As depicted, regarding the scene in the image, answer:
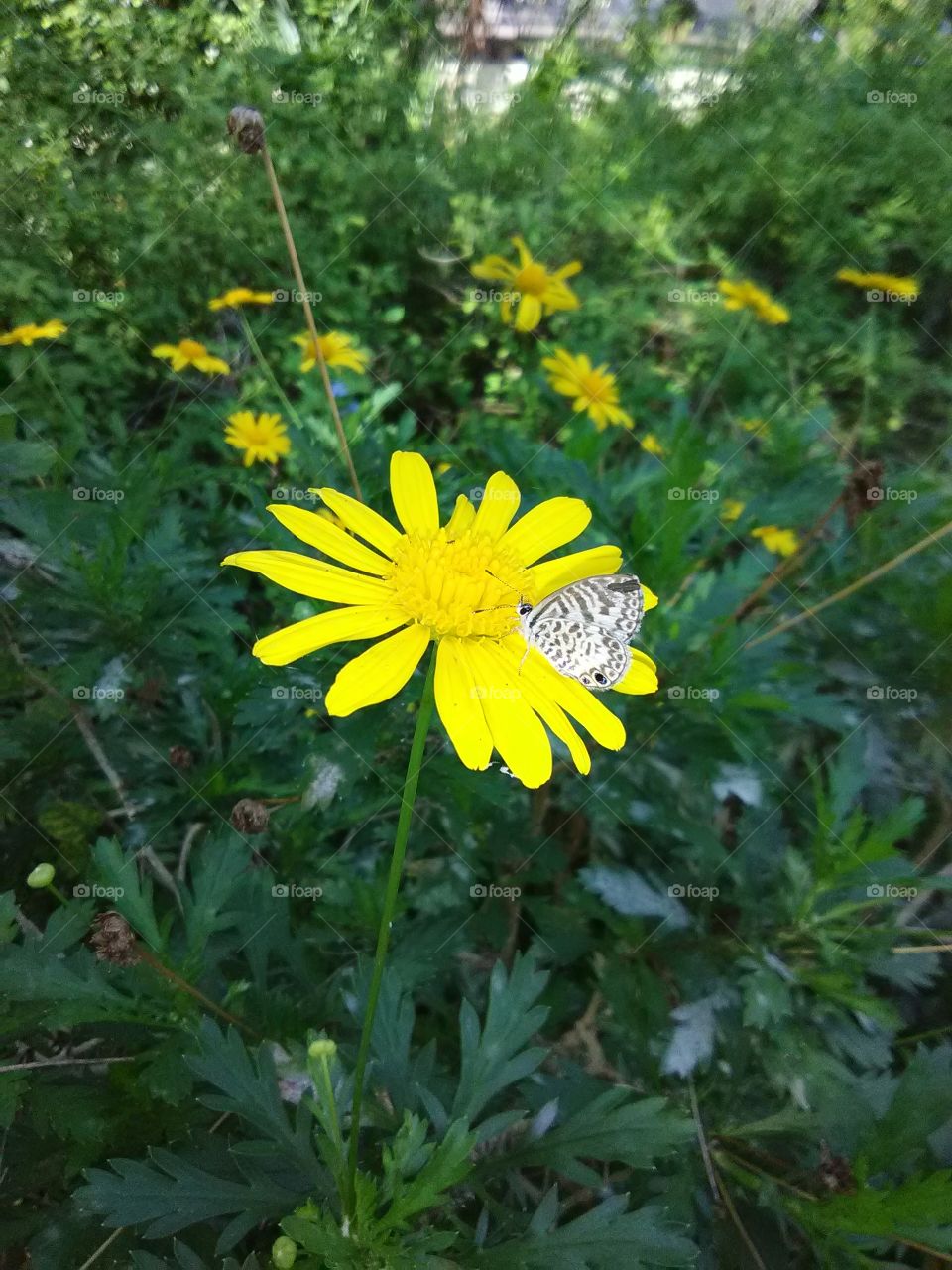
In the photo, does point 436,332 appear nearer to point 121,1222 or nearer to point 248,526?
point 248,526

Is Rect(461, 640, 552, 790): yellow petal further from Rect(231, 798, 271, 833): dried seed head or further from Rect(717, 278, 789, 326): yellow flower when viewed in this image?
Rect(717, 278, 789, 326): yellow flower

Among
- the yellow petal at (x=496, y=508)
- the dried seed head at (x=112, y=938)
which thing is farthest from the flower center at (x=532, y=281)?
the dried seed head at (x=112, y=938)

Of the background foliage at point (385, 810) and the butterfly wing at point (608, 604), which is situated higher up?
the butterfly wing at point (608, 604)

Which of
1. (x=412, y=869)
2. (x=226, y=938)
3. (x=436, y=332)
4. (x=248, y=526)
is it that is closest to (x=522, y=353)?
(x=436, y=332)

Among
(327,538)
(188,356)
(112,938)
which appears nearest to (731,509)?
(327,538)

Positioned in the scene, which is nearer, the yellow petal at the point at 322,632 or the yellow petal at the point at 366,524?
the yellow petal at the point at 322,632

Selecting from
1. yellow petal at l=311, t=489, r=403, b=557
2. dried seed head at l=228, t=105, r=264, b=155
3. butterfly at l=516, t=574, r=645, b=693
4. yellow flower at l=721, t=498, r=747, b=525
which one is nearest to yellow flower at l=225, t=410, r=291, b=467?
dried seed head at l=228, t=105, r=264, b=155

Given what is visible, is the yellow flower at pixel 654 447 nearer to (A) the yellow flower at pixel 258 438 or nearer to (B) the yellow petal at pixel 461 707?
(A) the yellow flower at pixel 258 438
